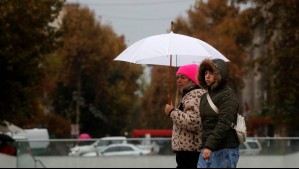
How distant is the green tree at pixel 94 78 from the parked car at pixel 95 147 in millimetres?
37092

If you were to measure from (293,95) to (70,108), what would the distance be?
39.5 meters

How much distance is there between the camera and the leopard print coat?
8.38 m

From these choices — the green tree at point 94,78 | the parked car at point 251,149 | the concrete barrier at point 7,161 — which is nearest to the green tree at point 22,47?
the concrete barrier at point 7,161

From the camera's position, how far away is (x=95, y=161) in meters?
20.6

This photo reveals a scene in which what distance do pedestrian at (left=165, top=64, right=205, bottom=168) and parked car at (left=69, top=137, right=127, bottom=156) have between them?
11.5m

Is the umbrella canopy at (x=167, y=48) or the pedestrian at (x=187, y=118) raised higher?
the umbrella canopy at (x=167, y=48)

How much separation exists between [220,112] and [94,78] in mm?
58301

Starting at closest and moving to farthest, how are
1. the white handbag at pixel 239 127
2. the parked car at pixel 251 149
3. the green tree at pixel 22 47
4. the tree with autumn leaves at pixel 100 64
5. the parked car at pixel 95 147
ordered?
1. the white handbag at pixel 239 127
2. the parked car at pixel 95 147
3. the parked car at pixel 251 149
4. the green tree at pixel 22 47
5. the tree with autumn leaves at pixel 100 64

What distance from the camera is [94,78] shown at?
65438mm

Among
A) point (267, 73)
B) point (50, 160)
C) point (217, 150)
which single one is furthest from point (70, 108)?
point (217, 150)

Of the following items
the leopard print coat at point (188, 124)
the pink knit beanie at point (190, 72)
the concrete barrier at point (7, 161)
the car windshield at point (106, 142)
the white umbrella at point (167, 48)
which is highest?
the white umbrella at point (167, 48)

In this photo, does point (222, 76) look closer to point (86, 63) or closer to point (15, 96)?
point (15, 96)

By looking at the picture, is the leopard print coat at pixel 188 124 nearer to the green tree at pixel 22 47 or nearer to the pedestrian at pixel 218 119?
the pedestrian at pixel 218 119

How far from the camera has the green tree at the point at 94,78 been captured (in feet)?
204
